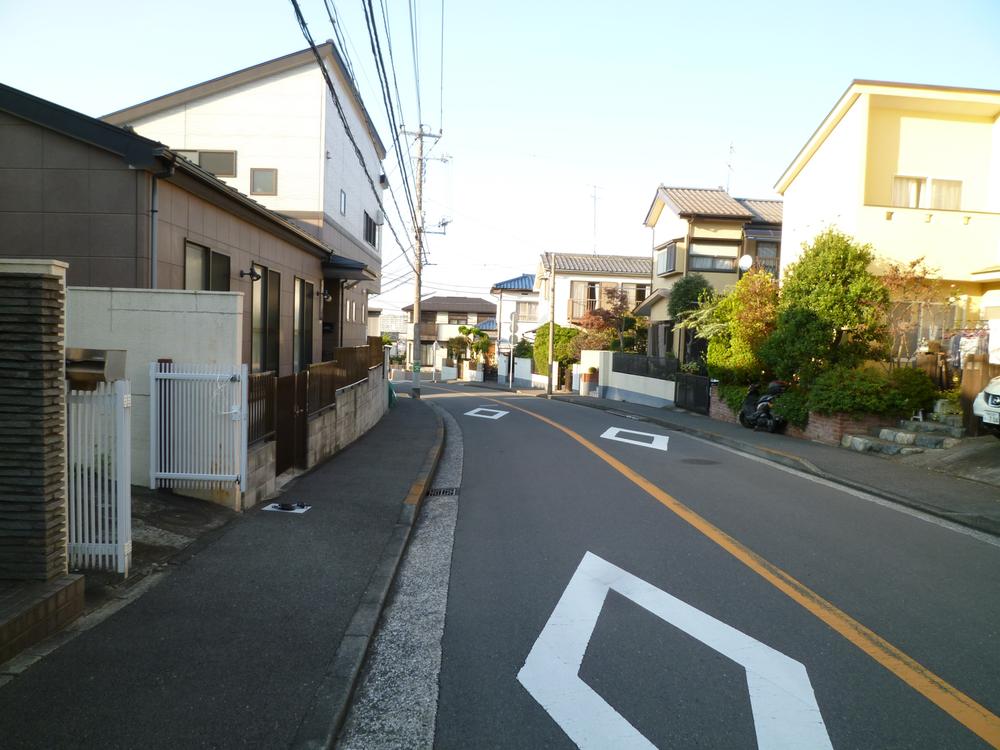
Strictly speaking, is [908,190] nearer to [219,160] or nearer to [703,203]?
[703,203]

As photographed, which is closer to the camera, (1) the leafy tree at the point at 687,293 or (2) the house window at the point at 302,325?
(2) the house window at the point at 302,325

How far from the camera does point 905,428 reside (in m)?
14.8

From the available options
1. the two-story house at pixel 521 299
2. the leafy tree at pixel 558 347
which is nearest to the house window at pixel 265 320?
the leafy tree at pixel 558 347

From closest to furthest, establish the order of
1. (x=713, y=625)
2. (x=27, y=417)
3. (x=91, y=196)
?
(x=27, y=417), (x=713, y=625), (x=91, y=196)

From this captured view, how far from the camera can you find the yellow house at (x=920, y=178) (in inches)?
716

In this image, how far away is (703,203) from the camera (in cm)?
3456

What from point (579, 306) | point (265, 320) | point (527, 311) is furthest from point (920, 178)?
point (527, 311)

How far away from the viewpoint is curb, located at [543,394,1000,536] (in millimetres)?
8703

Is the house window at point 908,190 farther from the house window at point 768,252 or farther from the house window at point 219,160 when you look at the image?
the house window at point 219,160

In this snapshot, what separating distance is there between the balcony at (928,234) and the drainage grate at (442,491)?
42.8 ft

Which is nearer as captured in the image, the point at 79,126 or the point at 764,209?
the point at 79,126

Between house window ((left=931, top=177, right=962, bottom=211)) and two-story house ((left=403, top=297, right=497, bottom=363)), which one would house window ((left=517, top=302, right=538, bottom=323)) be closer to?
two-story house ((left=403, top=297, right=497, bottom=363))

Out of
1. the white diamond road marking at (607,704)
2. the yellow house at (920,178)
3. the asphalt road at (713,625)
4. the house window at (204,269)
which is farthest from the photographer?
the yellow house at (920,178)

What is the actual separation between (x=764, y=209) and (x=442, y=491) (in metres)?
32.1
